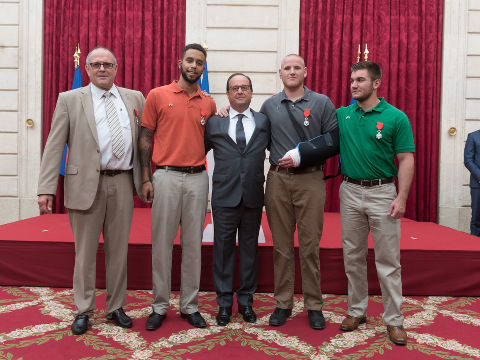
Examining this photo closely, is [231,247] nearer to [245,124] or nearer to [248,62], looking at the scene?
[245,124]

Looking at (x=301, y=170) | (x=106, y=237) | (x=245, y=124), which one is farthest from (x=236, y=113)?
(x=106, y=237)

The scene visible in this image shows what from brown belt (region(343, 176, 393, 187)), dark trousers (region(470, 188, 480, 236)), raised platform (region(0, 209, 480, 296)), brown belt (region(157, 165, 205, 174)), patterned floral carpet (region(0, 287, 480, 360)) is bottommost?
A: patterned floral carpet (region(0, 287, 480, 360))

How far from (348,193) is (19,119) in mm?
4893

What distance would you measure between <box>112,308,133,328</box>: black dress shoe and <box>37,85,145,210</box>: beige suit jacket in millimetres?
671

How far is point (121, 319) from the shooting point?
2.39m

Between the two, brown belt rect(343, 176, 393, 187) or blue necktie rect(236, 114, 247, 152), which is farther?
blue necktie rect(236, 114, 247, 152)

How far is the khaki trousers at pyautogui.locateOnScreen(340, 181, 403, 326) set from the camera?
7.38ft

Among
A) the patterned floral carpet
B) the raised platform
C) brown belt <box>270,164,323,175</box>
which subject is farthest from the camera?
the raised platform

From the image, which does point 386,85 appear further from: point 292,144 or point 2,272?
point 2,272

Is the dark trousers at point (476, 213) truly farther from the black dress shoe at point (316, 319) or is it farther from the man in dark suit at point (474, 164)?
the black dress shoe at point (316, 319)

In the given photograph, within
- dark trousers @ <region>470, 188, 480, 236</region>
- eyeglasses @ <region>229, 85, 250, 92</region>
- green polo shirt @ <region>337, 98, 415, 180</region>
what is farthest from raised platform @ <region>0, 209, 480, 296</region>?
dark trousers @ <region>470, 188, 480, 236</region>

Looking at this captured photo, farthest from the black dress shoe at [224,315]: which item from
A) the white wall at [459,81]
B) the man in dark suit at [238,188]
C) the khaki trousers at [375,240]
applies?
the white wall at [459,81]

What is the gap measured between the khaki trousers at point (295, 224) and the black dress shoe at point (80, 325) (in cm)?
114

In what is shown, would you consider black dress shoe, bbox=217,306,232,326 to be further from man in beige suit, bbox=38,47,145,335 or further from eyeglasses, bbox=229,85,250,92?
eyeglasses, bbox=229,85,250,92
